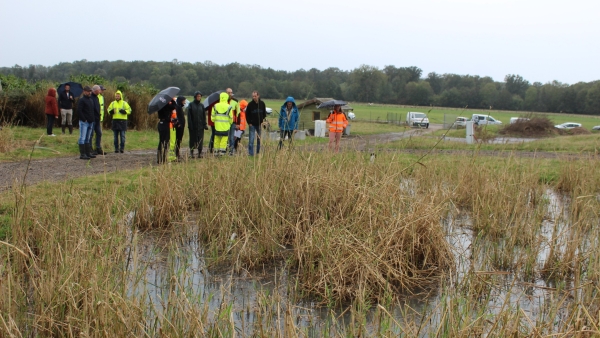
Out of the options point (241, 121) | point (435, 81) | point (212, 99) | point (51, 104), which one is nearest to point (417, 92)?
point (435, 81)

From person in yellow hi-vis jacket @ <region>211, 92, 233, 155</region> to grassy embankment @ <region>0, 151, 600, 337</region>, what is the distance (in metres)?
4.90

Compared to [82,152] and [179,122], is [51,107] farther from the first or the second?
[179,122]

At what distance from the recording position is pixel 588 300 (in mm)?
4355

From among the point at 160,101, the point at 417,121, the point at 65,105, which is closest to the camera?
the point at 160,101

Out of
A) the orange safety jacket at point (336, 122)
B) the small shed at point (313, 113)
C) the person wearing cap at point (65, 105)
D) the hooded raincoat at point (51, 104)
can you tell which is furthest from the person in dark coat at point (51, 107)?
the small shed at point (313, 113)

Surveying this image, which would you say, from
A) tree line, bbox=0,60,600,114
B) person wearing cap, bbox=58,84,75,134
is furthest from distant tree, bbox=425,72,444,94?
person wearing cap, bbox=58,84,75,134

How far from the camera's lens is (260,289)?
5051 millimetres

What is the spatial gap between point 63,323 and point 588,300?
3959 mm

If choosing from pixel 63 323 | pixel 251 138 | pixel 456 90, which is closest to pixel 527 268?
pixel 63 323

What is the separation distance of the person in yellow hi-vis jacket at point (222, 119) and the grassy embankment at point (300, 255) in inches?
193

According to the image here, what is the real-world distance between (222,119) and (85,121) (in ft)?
10.4

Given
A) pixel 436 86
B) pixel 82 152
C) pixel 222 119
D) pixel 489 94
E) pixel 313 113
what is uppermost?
pixel 436 86

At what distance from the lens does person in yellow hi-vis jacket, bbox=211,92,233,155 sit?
13203 millimetres

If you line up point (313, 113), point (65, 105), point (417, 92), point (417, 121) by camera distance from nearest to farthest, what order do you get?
point (65, 105) < point (313, 113) < point (417, 121) < point (417, 92)
